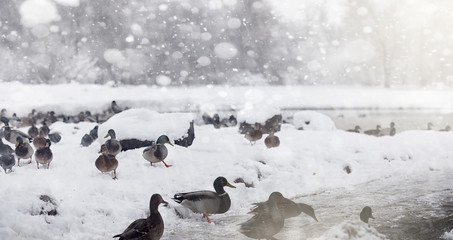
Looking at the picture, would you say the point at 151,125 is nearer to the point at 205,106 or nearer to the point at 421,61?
the point at 205,106

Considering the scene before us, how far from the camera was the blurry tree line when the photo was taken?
48531 mm

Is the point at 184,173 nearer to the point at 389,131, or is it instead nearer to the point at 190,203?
the point at 190,203

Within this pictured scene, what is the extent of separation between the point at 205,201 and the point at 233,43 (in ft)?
177

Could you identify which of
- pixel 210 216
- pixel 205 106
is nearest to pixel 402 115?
pixel 205 106

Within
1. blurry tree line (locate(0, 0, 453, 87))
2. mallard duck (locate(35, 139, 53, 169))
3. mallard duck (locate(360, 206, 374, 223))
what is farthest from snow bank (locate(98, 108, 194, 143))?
blurry tree line (locate(0, 0, 453, 87))

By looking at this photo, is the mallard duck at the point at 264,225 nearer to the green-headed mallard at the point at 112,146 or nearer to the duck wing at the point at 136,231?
the duck wing at the point at 136,231

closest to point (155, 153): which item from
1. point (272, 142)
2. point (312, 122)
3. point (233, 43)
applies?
point (272, 142)

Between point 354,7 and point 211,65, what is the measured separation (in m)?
20.2

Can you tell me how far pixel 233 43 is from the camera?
59250 millimetres

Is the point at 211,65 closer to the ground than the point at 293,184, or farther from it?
farther from it

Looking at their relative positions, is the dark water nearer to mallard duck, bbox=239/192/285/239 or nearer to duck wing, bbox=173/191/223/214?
mallard duck, bbox=239/192/285/239

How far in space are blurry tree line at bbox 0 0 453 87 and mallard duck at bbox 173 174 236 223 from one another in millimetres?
42231

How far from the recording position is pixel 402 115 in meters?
30.0

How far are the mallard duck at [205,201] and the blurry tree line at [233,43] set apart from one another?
139ft
